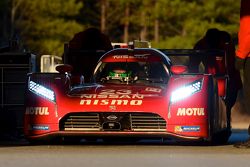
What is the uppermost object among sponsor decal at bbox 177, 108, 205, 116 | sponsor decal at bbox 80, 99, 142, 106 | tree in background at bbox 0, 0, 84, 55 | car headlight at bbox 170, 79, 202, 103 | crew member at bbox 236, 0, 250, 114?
tree in background at bbox 0, 0, 84, 55

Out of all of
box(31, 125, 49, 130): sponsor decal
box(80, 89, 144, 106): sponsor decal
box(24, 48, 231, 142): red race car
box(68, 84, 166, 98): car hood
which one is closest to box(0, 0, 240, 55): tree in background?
box(68, 84, 166, 98): car hood

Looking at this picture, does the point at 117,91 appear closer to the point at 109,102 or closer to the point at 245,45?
the point at 109,102

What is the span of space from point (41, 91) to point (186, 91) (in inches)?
75.8

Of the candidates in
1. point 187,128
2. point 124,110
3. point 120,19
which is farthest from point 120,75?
point 120,19

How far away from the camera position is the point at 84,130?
12898 mm

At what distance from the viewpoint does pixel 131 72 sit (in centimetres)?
1452

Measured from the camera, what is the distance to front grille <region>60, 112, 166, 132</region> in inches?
506

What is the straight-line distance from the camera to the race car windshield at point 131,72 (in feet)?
Answer: 47.2

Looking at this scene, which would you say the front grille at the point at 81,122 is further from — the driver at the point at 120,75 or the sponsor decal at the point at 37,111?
the driver at the point at 120,75

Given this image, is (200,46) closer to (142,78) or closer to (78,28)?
(142,78)

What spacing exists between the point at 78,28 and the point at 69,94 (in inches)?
1633

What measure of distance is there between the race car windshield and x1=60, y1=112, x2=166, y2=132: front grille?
1428 mm

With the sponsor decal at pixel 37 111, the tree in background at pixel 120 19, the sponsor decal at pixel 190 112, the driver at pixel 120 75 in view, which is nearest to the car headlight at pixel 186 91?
the sponsor decal at pixel 190 112

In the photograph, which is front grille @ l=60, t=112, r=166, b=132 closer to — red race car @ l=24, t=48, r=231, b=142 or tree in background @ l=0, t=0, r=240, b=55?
red race car @ l=24, t=48, r=231, b=142
